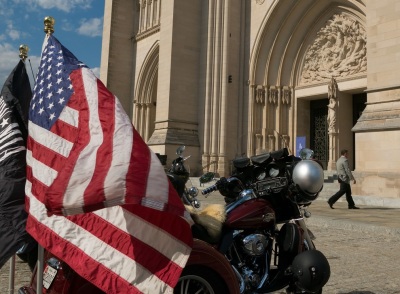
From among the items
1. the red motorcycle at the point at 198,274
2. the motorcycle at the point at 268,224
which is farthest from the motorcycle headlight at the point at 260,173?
the red motorcycle at the point at 198,274

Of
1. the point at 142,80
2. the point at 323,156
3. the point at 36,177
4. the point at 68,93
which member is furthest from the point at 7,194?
the point at 142,80

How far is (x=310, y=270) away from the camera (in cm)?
300

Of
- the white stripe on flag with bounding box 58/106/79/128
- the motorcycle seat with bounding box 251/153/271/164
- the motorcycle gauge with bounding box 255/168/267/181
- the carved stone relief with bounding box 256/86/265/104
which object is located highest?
the carved stone relief with bounding box 256/86/265/104

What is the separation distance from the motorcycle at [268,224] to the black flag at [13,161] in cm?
114

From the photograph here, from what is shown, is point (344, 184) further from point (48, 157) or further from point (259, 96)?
point (259, 96)

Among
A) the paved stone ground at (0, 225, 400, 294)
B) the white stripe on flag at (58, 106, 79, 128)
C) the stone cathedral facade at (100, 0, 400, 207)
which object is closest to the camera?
the white stripe on flag at (58, 106, 79, 128)

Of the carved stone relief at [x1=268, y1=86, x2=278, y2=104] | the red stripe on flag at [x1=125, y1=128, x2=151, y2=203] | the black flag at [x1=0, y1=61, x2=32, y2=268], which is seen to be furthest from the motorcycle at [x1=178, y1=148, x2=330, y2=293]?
the carved stone relief at [x1=268, y1=86, x2=278, y2=104]

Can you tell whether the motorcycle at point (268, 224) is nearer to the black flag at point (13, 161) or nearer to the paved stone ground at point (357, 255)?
the paved stone ground at point (357, 255)

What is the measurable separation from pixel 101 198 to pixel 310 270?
1.72 meters

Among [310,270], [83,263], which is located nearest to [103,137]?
[83,263]

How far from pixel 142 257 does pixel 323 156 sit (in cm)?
1816

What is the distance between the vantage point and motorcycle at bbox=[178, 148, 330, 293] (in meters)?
2.99

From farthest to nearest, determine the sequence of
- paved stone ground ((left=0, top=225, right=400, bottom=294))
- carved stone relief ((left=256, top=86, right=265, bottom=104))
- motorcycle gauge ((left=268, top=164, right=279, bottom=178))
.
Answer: carved stone relief ((left=256, top=86, right=265, bottom=104)) → paved stone ground ((left=0, top=225, right=400, bottom=294)) → motorcycle gauge ((left=268, top=164, right=279, bottom=178))

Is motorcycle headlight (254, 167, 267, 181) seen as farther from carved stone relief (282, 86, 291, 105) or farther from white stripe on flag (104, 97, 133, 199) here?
carved stone relief (282, 86, 291, 105)
